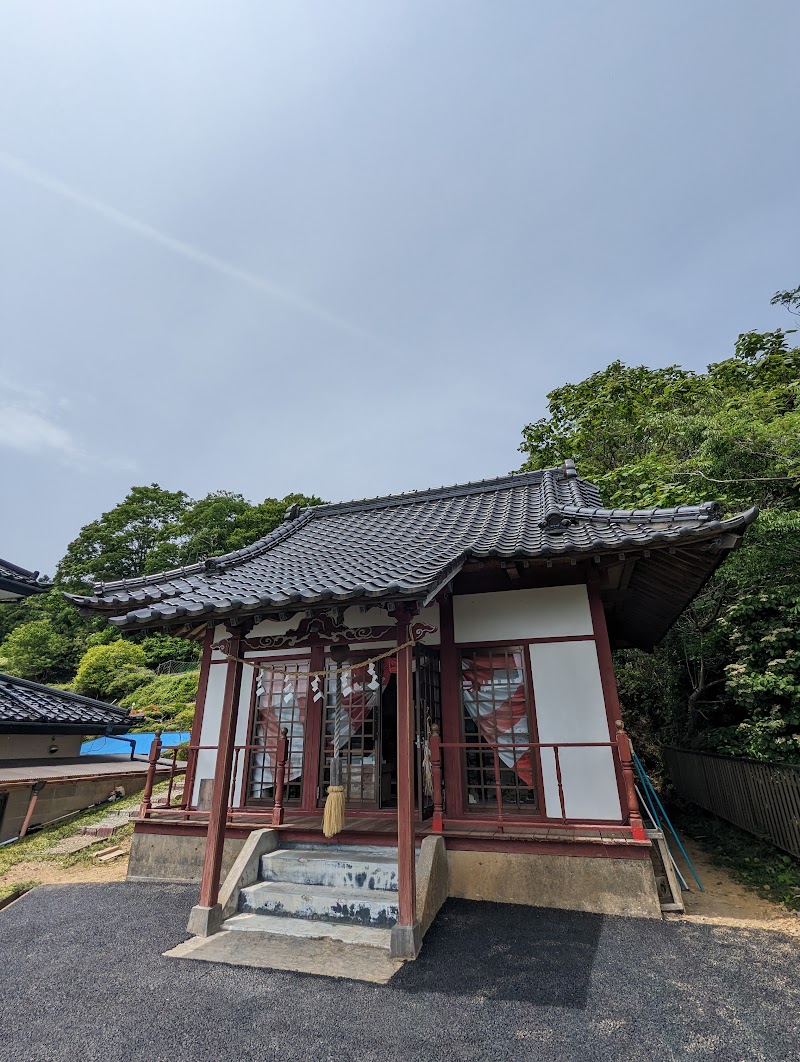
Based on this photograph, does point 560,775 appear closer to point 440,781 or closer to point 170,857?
point 440,781

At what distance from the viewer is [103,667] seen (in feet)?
83.7

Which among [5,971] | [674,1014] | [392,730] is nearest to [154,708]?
[392,730]

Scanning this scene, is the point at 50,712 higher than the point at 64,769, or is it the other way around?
the point at 50,712

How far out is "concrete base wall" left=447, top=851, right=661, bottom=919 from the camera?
16.6ft

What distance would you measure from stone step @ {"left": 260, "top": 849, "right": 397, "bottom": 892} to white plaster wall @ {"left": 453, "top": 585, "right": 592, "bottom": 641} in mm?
2859

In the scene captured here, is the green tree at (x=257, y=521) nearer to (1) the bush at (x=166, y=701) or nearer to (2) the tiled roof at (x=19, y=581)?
(1) the bush at (x=166, y=701)

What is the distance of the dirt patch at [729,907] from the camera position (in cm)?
500

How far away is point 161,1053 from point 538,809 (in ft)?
14.5

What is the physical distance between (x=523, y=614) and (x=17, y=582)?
10293 millimetres

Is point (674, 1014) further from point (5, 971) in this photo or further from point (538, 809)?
point (5, 971)

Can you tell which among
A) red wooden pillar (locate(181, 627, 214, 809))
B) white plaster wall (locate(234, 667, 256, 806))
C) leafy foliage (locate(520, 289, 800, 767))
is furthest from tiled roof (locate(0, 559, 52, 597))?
leafy foliage (locate(520, 289, 800, 767))

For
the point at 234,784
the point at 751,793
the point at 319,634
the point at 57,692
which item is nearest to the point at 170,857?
the point at 234,784

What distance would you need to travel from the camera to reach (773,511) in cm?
749

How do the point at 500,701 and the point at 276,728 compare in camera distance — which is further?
the point at 276,728
